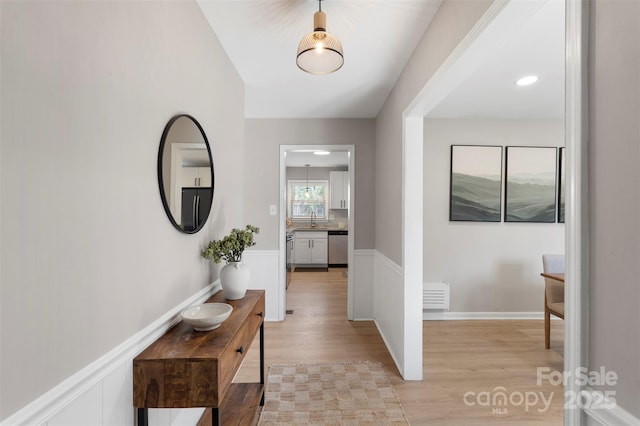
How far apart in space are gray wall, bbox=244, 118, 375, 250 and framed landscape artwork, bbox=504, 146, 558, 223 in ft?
5.51

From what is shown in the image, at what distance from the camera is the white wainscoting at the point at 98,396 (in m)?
0.71

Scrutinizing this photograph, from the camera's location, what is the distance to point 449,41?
1564 mm

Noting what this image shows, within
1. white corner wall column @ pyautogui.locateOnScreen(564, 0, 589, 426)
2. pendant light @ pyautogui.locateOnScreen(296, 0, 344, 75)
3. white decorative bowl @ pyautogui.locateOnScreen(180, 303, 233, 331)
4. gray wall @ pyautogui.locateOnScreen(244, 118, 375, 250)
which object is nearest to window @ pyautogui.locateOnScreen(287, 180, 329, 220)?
gray wall @ pyautogui.locateOnScreen(244, 118, 375, 250)

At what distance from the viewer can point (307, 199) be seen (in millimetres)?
7559

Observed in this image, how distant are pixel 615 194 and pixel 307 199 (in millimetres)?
6944

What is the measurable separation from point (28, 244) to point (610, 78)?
1468mm

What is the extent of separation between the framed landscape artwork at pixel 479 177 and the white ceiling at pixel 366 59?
43 centimetres

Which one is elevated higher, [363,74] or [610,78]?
[363,74]

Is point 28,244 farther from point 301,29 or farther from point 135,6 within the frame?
point 301,29

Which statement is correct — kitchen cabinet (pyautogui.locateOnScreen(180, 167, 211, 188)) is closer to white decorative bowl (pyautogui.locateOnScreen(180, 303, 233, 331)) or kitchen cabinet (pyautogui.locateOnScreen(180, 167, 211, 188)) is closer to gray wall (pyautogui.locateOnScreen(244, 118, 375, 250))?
white decorative bowl (pyautogui.locateOnScreen(180, 303, 233, 331))

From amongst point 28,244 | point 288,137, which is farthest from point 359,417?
point 288,137

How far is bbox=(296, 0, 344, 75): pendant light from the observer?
154 cm

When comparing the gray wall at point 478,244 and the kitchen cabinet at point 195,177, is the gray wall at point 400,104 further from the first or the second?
the kitchen cabinet at point 195,177

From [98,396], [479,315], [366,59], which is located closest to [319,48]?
[366,59]
